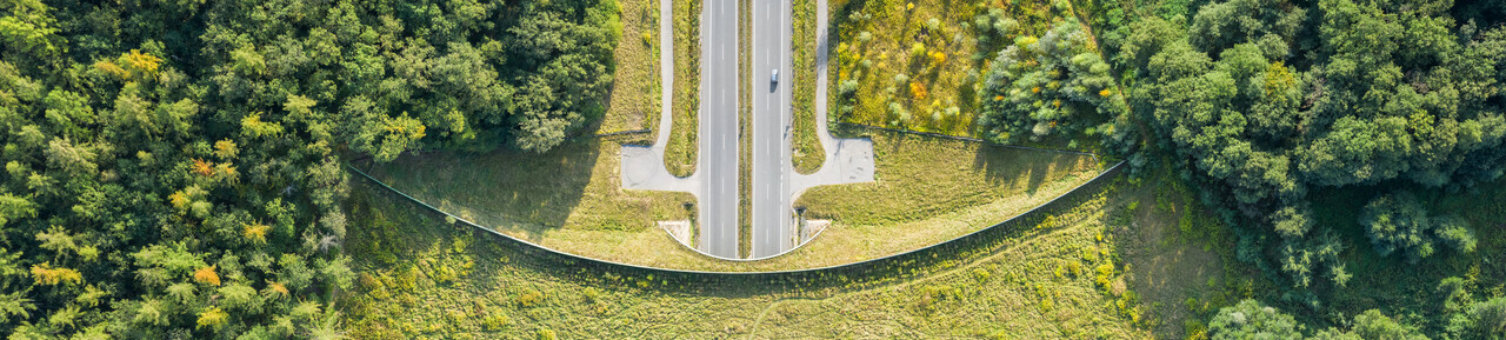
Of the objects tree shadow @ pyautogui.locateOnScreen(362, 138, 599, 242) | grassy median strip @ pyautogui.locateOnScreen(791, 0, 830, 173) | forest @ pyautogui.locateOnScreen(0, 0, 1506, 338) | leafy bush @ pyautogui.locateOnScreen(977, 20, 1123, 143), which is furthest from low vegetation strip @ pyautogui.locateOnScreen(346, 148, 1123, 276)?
grassy median strip @ pyautogui.locateOnScreen(791, 0, 830, 173)

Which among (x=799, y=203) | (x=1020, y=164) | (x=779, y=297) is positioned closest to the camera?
(x=1020, y=164)

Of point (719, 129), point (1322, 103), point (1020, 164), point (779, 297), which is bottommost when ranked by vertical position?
point (779, 297)

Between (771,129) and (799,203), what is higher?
(771,129)

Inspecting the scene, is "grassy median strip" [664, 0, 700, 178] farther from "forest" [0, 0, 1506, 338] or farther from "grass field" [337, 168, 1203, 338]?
"grass field" [337, 168, 1203, 338]

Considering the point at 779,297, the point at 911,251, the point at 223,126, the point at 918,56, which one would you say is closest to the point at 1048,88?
the point at 918,56

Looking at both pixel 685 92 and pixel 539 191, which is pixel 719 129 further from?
pixel 539 191

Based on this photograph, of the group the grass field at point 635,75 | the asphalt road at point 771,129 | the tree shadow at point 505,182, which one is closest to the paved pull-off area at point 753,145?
the asphalt road at point 771,129

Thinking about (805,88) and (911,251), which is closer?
(805,88)
